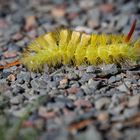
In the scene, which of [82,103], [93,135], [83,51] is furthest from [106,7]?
[93,135]

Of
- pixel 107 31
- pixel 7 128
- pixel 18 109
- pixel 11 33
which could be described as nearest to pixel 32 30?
pixel 11 33

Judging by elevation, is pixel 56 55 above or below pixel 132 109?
above

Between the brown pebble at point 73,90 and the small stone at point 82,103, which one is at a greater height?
the brown pebble at point 73,90

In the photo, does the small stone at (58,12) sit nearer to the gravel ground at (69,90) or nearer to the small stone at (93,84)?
the gravel ground at (69,90)

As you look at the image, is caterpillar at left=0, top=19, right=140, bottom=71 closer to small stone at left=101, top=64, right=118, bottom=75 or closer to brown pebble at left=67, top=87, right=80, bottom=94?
small stone at left=101, top=64, right=118, bottom=75

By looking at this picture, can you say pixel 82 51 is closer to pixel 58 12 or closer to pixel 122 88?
pixel 122 88

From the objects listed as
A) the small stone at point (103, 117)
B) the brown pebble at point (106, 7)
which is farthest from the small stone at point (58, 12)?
the small stone at point (103, 117)

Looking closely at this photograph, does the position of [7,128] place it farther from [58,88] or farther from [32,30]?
[32,30]
